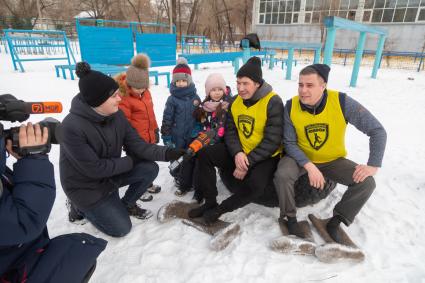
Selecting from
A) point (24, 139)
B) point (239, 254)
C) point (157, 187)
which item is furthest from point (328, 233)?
point (24, 139)

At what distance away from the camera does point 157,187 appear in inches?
120

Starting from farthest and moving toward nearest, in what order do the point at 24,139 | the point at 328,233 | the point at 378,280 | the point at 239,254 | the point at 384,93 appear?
the point at 384,93 < the point at 328,233 < the point at 239,254 < the point at 378,280 < the point at 24,139

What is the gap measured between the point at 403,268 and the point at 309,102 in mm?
1403

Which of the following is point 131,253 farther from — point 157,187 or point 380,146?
point 380,146

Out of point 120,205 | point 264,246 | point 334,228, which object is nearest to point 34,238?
point 120,205

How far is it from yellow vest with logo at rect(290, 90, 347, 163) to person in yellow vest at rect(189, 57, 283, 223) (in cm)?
17

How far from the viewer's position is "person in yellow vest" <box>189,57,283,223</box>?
7.75 feet

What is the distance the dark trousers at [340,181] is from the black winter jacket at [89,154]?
131cm

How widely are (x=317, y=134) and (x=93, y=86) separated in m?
1.84

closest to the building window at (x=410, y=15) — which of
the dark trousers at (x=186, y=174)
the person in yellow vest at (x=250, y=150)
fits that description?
the person in yellow vest at (x=250, y=150)

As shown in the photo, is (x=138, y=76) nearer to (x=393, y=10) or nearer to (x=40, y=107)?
(x=40, y=107)

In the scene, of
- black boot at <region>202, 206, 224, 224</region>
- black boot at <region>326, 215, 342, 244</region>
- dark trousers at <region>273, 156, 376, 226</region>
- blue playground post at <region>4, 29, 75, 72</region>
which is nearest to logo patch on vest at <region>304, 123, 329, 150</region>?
dark trousers at <region>273, 156, 376, 226</region>

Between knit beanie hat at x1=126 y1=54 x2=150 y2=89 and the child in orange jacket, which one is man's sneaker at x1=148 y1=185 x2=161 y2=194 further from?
knit beanie hat at x1=126 y1=54 x2=150 y2=89

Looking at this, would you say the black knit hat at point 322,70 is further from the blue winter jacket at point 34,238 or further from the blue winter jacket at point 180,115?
the blue winter jacket at point 34,238
